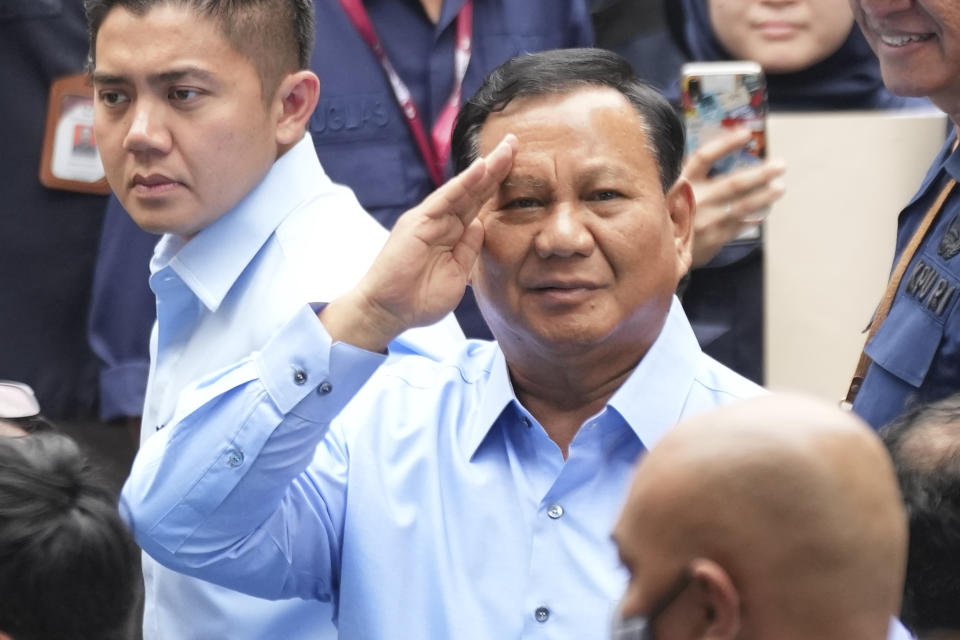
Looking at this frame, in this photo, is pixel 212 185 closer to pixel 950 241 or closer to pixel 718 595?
pixel 950 241

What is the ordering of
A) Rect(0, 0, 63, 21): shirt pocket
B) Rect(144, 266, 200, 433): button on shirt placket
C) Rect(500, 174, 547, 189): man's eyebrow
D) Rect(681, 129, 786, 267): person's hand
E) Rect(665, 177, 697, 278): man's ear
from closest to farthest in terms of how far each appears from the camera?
Rect(500, 174, 547, 189): man's eyebrow, Rect(665, 177, 697, 278): man's ear, Rect(144, 266, 200, 433): button on shirt placket, Rect(681, 129, 786, 267): person's hand, Rect(0, 0, 63, 21): shirt pocket

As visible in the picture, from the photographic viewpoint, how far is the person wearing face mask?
3574mm

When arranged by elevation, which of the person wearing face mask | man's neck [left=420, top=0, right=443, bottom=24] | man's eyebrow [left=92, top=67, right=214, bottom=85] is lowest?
the person wearing face mask

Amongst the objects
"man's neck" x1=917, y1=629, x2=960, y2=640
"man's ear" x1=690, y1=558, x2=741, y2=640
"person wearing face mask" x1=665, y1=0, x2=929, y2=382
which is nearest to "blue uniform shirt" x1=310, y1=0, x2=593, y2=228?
"person wearing face mask" x1=665, y1=0, x2=929, y2=382

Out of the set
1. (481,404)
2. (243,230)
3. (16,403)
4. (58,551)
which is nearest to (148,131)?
(243,230)

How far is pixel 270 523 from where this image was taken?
2.32m

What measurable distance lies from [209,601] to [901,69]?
57.4 inches

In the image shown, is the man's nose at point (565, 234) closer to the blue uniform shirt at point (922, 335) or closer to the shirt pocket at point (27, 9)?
the blue uniform shirt at point (922, 335)

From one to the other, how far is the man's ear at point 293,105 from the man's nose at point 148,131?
0.22m

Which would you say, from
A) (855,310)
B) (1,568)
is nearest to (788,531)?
(1,568)

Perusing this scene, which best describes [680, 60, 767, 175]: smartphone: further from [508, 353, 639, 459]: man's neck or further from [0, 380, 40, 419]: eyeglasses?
[0, 380, 40, 419]: eyeglasses

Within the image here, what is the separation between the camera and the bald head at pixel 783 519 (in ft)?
4.77

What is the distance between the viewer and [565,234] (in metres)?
2.37

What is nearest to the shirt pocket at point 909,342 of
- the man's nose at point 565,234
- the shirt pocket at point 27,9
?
the man's nose at point 565,234
